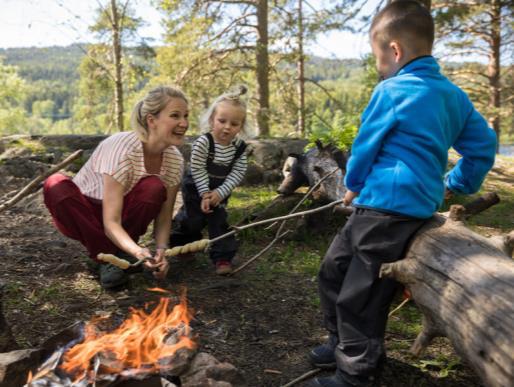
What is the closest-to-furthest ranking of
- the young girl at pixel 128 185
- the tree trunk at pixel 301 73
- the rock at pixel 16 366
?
1. the rock at pixel 16 366
2. the young girl at pixel 128 185
3. the tree trunk at pixel 301 73

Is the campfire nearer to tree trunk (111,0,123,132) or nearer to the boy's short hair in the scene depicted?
the boy's short hair

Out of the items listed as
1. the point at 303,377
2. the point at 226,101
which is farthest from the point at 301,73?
the point at 303,377

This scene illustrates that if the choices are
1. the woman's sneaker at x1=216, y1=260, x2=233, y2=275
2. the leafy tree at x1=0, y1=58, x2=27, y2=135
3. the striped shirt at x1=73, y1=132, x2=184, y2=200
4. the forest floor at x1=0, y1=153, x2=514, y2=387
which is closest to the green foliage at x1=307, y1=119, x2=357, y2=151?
the forest floor at x1=0, y1=153, x2=514, y2=387

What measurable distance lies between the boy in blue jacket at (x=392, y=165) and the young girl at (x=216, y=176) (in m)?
1.70

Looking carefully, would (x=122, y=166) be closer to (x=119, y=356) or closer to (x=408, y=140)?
(x=119, y=356)

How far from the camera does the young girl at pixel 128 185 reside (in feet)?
10.7

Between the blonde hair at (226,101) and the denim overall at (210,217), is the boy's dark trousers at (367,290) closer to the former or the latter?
the denim overall at (210,217)

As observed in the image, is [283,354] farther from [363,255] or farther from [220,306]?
[363,255]

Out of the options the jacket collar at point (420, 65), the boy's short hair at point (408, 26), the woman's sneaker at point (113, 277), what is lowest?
the woman's sneaker at point (113, 277)

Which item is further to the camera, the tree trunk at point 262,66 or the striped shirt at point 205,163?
the tree trunk at point 262,66

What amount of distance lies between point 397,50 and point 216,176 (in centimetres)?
214

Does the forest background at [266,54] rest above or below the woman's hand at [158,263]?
above

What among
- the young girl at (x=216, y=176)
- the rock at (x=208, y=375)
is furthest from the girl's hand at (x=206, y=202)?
the rock at (x=208, y=375)

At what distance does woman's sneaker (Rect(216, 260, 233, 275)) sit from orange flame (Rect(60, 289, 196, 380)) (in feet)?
5.26
